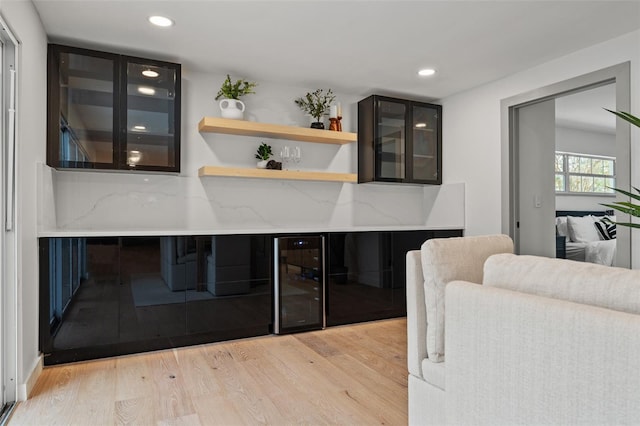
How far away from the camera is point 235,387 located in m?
2.45

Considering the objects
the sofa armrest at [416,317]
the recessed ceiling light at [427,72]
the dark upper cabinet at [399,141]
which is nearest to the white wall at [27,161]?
the sofa armrest at [416,317]

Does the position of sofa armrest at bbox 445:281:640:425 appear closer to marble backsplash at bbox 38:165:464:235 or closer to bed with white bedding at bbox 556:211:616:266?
marble backsplash at bbox 38:165:464:235

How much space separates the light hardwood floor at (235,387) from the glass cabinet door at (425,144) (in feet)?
6.38

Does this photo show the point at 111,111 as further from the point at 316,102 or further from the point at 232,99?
the point at 316,102

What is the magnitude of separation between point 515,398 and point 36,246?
2713mm

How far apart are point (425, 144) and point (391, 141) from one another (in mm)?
442

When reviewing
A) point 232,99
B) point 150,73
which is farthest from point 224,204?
point 150,73

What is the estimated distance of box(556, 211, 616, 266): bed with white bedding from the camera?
3.45 metres

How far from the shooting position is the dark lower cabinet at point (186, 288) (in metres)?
2.81

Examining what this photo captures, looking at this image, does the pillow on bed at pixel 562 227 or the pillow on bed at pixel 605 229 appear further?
the pillow on bed at pixel 562 227

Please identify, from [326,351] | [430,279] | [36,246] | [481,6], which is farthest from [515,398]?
[36,246]

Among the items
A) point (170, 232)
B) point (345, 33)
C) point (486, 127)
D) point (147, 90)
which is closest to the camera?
point (345, 33)

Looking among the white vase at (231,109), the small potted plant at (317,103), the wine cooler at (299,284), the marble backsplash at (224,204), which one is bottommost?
the wine cooler at (299,284)

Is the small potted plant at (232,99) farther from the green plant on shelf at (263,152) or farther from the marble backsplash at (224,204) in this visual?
the marble backsplash at (224,204)
